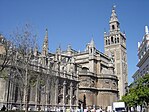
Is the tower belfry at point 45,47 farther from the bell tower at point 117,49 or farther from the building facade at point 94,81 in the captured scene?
the bell tower at point 117,49

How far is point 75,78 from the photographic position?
5706 cm

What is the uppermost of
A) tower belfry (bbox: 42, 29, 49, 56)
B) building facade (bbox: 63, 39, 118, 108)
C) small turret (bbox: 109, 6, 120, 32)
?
small turret (bbox: 109, 6, 120, 32)

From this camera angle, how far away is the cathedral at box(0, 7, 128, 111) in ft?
140

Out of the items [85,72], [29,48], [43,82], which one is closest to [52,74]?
[43,82]

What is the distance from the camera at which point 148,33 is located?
53.3 m

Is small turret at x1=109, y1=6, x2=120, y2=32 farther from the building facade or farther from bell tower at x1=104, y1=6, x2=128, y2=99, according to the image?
the building facade

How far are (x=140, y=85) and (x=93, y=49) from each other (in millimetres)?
41255

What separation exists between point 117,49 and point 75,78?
5139 centimetres

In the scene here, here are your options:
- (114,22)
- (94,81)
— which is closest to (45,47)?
(94,81)

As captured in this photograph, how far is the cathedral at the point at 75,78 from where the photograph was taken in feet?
140

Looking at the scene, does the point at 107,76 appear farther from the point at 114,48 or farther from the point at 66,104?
the point at 114,48


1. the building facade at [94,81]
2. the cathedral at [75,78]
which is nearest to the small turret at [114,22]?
the cathedral at [75,78]

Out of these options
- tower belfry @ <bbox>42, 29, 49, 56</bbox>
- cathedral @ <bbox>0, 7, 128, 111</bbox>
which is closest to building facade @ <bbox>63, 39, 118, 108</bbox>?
cathedral @ <bbox>0, 7, 128, 111</bbox>

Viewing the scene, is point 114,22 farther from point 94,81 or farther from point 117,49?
point 94,81
